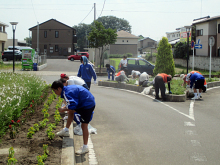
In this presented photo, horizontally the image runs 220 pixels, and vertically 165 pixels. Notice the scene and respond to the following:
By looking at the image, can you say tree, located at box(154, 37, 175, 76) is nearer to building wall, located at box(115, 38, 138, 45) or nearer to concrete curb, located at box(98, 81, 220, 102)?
concrete curb, located at box(98, 81, 220, 102)

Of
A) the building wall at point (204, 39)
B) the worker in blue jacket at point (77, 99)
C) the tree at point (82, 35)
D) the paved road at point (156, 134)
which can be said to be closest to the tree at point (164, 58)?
the paved road at point (156, 134)

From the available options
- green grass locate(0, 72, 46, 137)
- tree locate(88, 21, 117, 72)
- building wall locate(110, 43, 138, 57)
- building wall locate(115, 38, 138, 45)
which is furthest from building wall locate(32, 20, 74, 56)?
green grass locate(0, 72, 46, 137)

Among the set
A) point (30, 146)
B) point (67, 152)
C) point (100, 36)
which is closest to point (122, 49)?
point (100, 36)

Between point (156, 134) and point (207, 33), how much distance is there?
33.6 metres

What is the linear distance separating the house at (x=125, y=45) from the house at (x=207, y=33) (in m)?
34.6

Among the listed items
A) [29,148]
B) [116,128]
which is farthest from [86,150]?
[116,128]

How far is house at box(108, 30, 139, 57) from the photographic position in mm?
74500

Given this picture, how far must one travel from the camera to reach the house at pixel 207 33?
35750 millimetres

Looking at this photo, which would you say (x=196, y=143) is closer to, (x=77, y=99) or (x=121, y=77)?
(x=77, y=99)

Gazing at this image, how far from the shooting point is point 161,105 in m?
11.7

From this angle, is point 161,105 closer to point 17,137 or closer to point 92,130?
point 92,130

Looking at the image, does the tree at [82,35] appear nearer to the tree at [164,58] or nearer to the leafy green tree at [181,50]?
the leafy green tree at [181,50]

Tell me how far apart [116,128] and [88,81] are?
333cm

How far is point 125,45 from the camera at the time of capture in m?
75.9
